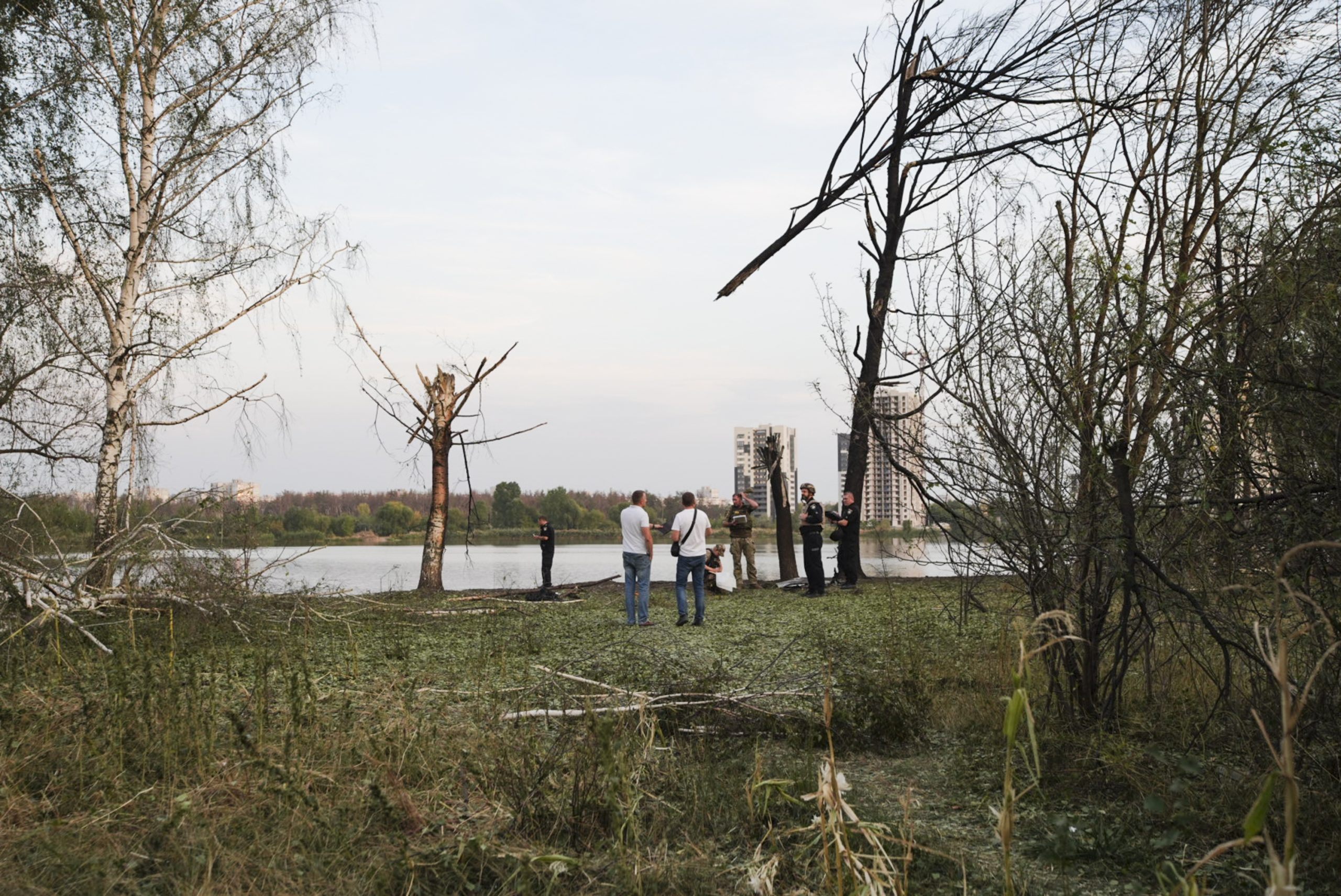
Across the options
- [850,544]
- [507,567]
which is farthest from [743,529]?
[507,567]

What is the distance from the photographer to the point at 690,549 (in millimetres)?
12711

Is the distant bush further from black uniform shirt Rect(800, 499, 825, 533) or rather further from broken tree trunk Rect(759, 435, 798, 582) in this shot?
broken tree trunk Rect(759, 435, 798, 582)

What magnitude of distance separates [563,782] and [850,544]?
44.6 ft

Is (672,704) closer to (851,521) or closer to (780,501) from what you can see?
(851,521)

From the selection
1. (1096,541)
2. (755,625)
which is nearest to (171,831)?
(1096,541)

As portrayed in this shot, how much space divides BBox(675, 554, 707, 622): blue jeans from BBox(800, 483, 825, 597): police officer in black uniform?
3526 mm

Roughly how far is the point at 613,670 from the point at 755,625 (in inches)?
177

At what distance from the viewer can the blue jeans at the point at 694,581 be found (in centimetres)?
1225

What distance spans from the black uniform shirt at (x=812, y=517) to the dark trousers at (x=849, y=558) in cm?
155

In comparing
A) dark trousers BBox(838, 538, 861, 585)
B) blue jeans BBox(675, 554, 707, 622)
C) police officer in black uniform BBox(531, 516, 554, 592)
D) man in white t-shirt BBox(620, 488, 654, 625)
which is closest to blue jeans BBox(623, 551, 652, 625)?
man in white t-shirt BBox(620, 488, 654, 625)

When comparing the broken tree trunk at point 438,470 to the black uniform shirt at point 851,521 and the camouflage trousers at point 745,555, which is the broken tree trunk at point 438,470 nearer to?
the camouflage trousers at point 745,555

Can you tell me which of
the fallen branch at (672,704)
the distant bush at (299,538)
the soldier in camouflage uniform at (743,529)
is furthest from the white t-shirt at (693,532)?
the fallen branch at (672,704)

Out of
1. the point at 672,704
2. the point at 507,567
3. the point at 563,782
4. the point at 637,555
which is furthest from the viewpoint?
the point at 507,567

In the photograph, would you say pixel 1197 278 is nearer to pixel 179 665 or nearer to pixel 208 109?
pixel 179 665
